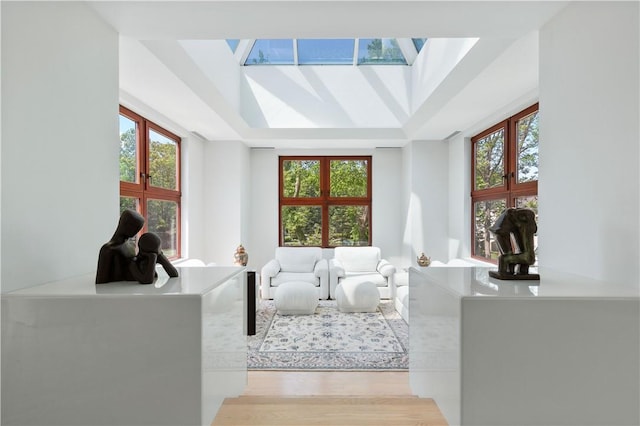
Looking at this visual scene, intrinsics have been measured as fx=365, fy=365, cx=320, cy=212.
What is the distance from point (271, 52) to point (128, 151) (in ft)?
8.67

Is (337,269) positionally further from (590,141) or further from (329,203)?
(590,141)

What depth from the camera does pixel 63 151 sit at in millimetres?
1716

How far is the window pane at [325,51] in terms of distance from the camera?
208 inches

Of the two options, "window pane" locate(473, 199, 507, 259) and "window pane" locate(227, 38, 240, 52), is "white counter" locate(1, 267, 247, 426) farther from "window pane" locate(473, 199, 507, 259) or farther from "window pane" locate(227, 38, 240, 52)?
"window pane" locate(227, 38, 240, 52)

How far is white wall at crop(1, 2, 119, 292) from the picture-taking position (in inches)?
57.0

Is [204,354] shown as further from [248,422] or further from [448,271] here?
[448,271]

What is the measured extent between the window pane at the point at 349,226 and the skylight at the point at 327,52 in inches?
95.6

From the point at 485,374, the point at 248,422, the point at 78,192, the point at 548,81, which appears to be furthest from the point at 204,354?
the point at 548,81

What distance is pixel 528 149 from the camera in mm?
3734

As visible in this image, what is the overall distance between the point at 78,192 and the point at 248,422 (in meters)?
1.37

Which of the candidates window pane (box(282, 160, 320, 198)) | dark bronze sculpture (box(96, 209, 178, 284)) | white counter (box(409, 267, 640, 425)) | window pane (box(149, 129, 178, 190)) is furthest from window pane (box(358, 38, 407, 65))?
white counter (box(409, 267, 640, 425))

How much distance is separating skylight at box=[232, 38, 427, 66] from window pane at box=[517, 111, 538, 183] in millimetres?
2030

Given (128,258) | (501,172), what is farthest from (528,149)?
(128,258)

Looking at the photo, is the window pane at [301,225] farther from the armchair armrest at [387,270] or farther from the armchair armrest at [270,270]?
the armchair armrest at [387,270]
